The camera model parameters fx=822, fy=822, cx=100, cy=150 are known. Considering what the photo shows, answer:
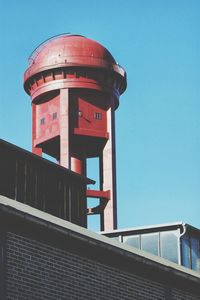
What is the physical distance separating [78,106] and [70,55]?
3.48 m

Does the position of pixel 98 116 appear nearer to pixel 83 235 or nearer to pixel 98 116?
pixel 98 116

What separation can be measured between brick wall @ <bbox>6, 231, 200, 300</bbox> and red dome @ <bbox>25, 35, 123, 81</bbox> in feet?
105

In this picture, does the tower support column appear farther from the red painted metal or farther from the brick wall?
the brick wall

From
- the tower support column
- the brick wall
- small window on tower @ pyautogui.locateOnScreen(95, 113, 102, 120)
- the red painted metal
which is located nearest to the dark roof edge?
the brick wall

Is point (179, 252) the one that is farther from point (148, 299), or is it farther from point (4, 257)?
point (4, 257)

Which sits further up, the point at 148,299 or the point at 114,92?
the point at 114,92

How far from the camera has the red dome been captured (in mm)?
55438

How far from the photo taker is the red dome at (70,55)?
55438 mm

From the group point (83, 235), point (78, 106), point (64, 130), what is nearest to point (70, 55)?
point (78, 106)

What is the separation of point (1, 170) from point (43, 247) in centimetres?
982

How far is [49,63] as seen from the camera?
183 feet

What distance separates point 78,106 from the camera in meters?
55.9

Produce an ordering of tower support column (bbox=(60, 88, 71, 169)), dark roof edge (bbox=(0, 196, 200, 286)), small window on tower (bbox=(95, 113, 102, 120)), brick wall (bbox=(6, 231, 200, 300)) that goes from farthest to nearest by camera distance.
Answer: small window on tower (bbox=(95, 113, 102, 120))
tower support column (bbox=(60, 88, 71, 169))
dark roof edge (bbox=(0, 196, 200, 286))
brick wall (bbox=(6, 231, 200, 300))

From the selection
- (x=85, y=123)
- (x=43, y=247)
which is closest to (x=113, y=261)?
(x=43, y=247)
